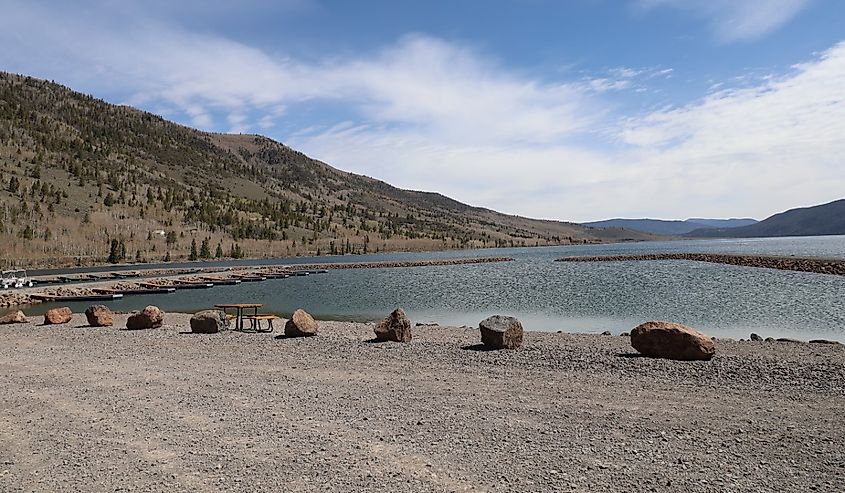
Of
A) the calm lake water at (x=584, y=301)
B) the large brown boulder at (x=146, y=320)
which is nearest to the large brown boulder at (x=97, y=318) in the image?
the large brown boulder at (x=146, y=320)

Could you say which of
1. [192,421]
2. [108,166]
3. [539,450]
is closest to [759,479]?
[539,450]

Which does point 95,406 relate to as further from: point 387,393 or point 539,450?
point 539,450

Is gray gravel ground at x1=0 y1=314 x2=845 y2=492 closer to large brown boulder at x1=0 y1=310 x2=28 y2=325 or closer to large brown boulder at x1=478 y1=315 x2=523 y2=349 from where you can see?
large brown boulder at x1=478 y1=315 x2=523 y2=349

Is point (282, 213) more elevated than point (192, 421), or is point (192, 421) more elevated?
point (282, 213)

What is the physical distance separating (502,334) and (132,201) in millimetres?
103809

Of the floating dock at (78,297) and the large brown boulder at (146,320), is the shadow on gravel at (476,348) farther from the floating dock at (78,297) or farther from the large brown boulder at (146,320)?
the floating dock at (78,297)

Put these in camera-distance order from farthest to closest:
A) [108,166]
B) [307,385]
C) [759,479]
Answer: [108,166], [307,385], [759,479]

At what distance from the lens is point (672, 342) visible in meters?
13.9

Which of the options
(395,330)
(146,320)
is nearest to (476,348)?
(395,330)

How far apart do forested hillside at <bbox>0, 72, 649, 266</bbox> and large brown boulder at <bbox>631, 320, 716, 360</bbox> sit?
75.8 metres

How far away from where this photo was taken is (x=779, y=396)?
10062 millimetres

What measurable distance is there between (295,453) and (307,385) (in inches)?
167

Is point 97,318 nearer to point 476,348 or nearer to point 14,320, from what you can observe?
point 14,320

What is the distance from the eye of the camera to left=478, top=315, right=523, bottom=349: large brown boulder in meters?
15.8
